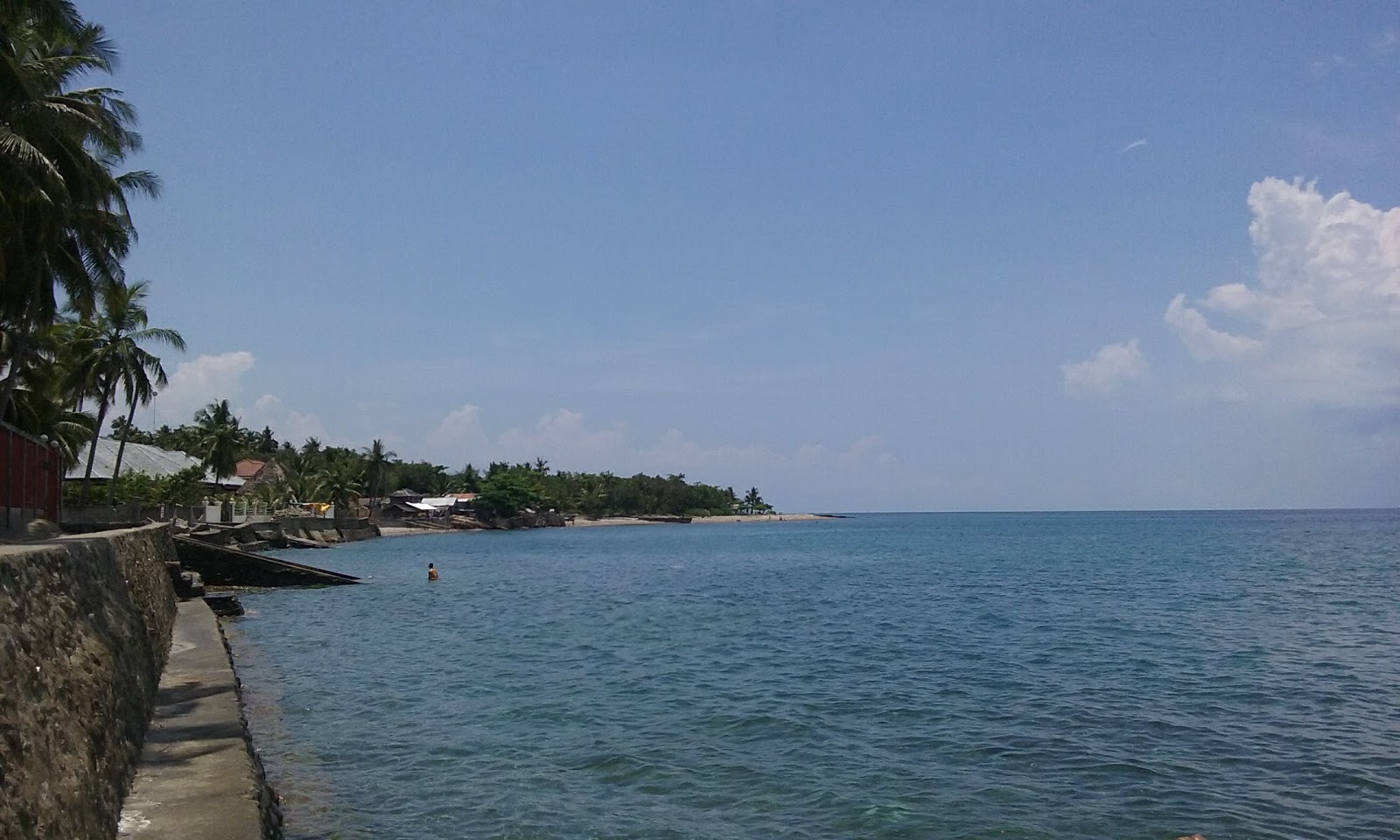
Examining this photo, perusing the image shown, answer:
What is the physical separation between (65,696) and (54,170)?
14.5 meters

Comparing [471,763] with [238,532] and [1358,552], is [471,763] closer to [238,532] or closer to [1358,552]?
[238,532]

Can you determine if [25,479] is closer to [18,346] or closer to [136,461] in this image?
[18,346]

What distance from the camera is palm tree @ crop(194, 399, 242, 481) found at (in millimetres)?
76312

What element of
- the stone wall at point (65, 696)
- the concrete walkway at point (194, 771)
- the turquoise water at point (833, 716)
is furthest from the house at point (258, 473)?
the stone wall at point (65, 696)

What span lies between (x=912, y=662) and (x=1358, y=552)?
6585 centimetres

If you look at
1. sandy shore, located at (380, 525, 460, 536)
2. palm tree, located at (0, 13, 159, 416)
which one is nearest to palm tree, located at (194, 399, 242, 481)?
sandy shore, located at (380, 525, 460, 536)

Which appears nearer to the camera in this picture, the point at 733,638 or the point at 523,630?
the point at 733,638

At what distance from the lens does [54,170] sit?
18.7 metres

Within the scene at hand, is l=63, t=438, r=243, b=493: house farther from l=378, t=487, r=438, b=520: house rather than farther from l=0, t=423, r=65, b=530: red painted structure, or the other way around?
l=378, t=487, r=438, b=520: house

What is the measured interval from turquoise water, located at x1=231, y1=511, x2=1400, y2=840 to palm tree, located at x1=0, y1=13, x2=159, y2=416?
32.9 ft

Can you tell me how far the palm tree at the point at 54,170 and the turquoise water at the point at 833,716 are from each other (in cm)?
1001

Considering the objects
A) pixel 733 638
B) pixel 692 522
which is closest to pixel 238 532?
pixel 733 638

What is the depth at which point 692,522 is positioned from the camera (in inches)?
7731

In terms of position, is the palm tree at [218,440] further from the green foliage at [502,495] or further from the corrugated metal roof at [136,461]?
the green foliage at [502,495]
